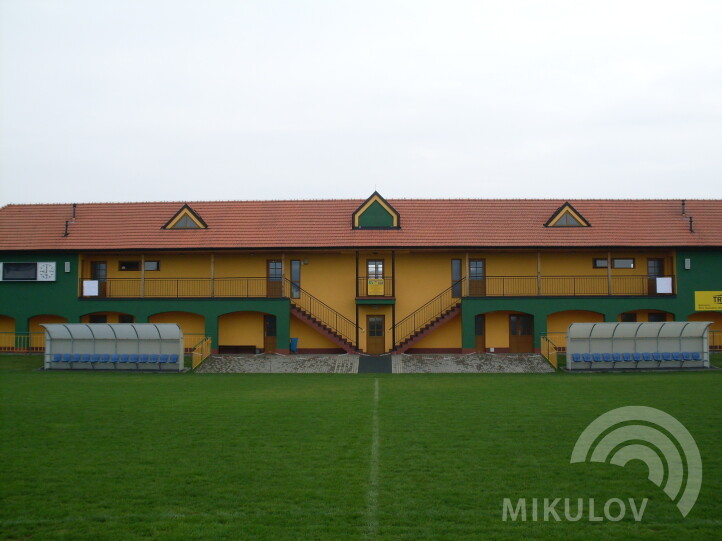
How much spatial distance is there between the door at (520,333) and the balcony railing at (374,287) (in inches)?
259

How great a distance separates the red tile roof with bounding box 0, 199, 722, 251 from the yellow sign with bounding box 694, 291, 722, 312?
8.55 feet

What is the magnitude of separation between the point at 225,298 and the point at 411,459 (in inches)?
891

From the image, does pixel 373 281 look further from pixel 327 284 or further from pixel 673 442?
pixel 673 442

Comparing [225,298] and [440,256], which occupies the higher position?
[440,256]

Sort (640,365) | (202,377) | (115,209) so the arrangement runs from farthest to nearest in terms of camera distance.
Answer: (115,209) → (640,365) → (202,377)

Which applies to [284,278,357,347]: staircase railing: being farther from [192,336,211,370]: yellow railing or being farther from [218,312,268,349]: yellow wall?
[192,336,211,370]: yellow railing

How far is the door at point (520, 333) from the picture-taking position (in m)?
33.9

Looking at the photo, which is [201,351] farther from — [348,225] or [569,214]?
[569,214]

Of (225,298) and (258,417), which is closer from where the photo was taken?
(258,417)

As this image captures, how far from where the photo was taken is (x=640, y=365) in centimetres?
2806

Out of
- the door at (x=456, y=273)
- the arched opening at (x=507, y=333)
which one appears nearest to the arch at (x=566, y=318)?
the arched opening at (x=507, y=333)

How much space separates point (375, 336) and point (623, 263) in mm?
13844

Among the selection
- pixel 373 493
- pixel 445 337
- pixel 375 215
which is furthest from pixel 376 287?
pixel 373 493

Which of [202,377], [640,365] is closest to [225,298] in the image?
[202,377]
